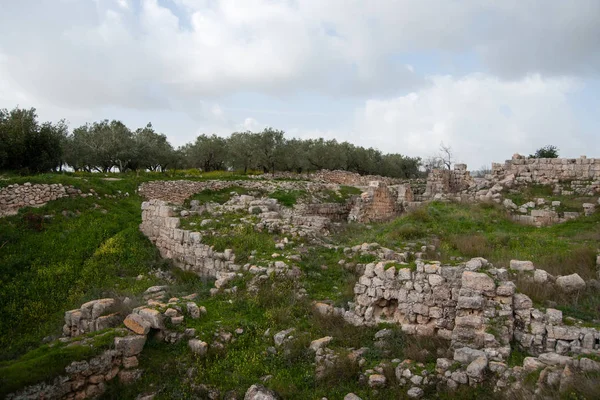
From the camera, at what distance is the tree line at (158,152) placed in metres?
20.0

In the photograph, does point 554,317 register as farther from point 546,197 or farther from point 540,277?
point 546,197

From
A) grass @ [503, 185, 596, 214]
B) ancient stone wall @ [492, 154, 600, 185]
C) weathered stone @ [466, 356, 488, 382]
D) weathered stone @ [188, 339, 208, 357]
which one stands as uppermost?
ancient stone wall @ [492, 154, 600, 185]

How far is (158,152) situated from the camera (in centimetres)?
3238

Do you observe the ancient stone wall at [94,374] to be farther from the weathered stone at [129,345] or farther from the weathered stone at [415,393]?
the weathered stone at [415,393]

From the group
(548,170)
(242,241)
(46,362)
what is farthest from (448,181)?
(46,362)

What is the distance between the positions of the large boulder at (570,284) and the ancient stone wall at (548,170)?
12554mm

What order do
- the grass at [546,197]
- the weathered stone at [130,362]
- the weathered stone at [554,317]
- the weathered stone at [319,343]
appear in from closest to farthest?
the weathered stone at [554,317] < the weathered stone at [130,362] < the weathered stone at [319,343] < the grass at [546,197]

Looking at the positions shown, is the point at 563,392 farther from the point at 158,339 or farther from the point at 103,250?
the point at 103,250

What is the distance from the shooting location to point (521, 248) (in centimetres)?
1093

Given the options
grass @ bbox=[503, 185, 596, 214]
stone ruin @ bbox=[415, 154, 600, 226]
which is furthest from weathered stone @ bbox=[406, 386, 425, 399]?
grass @ bbox=[503, 185, 596, 214]

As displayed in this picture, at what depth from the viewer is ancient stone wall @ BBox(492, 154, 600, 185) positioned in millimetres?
17953

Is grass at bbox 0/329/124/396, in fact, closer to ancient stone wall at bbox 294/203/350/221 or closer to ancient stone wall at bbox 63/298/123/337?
ancient stone wall at bbox 63/298/123/337

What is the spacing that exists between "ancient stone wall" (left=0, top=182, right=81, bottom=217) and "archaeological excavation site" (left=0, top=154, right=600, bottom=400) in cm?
5

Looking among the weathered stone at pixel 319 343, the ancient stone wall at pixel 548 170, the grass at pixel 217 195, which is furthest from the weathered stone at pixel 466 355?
the grass at pixel 217 195
